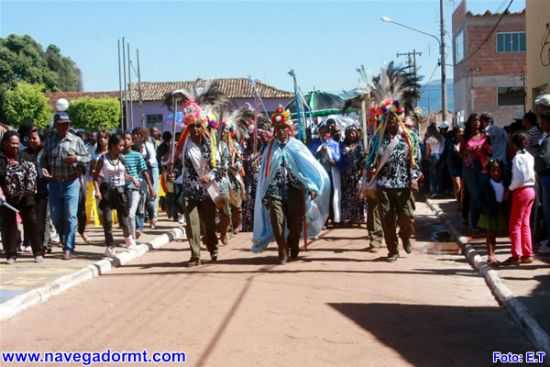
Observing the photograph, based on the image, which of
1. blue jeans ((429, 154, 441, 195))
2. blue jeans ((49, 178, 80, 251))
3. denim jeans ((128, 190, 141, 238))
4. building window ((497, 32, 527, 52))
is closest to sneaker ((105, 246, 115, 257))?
blue jeans ((49, 178, 80, 251))

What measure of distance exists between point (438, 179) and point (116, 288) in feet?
49.2

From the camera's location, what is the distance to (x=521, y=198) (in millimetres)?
10086

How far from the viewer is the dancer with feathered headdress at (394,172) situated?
1138 cm

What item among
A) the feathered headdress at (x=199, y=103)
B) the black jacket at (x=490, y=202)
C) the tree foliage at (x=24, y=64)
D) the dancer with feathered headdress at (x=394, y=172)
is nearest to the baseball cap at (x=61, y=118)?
the feathered headdress at (x=199, y=103)

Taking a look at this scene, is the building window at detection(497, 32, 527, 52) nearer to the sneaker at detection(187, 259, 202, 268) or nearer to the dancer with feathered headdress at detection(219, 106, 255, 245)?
the dancer with feathered headdress at detection(219, 106, 255, 245)

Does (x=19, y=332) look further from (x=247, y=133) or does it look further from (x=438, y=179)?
(x=438, y=179)

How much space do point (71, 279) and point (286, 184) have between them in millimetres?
3106

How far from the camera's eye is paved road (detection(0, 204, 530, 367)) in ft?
21.5

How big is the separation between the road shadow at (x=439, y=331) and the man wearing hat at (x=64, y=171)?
4.93 metres

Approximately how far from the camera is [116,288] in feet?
32.1

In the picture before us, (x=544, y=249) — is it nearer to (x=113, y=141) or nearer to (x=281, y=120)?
(x=281, y=120)

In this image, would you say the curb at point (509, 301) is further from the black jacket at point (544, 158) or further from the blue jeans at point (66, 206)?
the blue jeans at point (66, 206)

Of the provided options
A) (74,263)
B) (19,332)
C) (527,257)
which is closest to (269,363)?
(19,332)

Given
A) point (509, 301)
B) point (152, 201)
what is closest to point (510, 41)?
point (152, 201)
